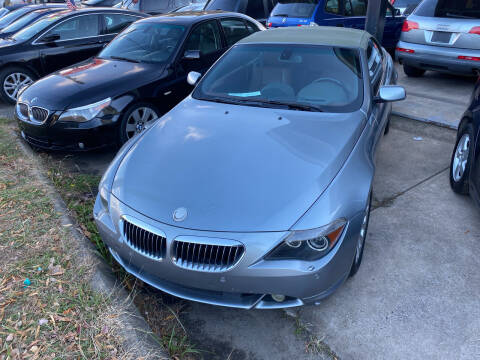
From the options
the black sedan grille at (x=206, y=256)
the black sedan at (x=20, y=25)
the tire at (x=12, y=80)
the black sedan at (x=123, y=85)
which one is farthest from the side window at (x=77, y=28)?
the black sedan grille at (x=206, y=256)

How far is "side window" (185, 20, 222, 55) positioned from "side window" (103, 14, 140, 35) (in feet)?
9.37

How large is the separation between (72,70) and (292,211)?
4.32 meters

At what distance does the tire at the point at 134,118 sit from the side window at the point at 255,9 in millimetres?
5663

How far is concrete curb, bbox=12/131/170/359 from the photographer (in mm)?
2158

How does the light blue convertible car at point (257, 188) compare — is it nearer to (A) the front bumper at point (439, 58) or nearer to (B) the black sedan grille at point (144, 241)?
(B) the black sedan grille at point (144, 241)

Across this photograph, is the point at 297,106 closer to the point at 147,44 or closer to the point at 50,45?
the point at 147,44

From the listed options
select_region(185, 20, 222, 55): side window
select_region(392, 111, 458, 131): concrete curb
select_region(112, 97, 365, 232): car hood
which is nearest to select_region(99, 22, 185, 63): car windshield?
select_region(185, 20, 222, 55): side window

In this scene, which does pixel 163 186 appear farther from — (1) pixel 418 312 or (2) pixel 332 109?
(1) pixel 418 312

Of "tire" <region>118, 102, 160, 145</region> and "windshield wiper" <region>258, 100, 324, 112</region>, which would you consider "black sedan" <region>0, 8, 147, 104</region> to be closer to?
"tire" <region>118, 102, 160, 145</region>

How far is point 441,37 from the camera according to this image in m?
6.51

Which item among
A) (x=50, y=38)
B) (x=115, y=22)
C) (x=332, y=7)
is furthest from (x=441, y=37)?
(x=50, y=38)

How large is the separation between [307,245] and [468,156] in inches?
90.4

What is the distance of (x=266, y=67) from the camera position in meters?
3.59

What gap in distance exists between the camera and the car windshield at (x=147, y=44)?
5207 mm
